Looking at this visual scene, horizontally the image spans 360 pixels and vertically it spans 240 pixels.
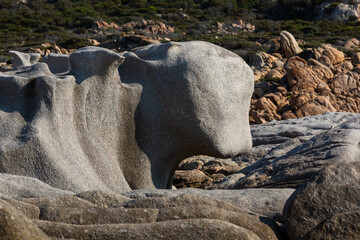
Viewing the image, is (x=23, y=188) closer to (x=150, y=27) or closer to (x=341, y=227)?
(x=341, y=227)

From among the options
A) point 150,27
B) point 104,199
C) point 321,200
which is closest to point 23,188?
point 104,199

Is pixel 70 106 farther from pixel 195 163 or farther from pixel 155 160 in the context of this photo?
pixel 195 163

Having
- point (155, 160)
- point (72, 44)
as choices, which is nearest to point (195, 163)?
point (155, 160)

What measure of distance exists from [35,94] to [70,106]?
0.82ft

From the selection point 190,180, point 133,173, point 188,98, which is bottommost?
point 190,180

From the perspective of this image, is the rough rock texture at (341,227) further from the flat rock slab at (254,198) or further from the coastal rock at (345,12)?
the coastal rock at (345,12)

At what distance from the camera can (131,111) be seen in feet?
15.1

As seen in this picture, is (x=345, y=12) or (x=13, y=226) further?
(x=345, y=12)

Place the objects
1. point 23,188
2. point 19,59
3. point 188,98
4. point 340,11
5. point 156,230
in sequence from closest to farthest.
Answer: point 156,230 → point 23,188 → point 188,98 → point 19,59 → point 340,11

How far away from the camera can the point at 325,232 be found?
2.40 metres

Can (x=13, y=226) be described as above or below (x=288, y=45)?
above

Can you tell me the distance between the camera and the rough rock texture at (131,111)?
163 inches

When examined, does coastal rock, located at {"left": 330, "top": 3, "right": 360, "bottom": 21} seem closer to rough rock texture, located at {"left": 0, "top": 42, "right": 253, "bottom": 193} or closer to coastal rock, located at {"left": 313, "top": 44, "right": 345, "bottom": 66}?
coastal rock, located at {"left": 313, "top": 44, "right": 345, "bottom": 66}

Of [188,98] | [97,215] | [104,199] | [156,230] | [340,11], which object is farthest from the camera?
[340,11]
